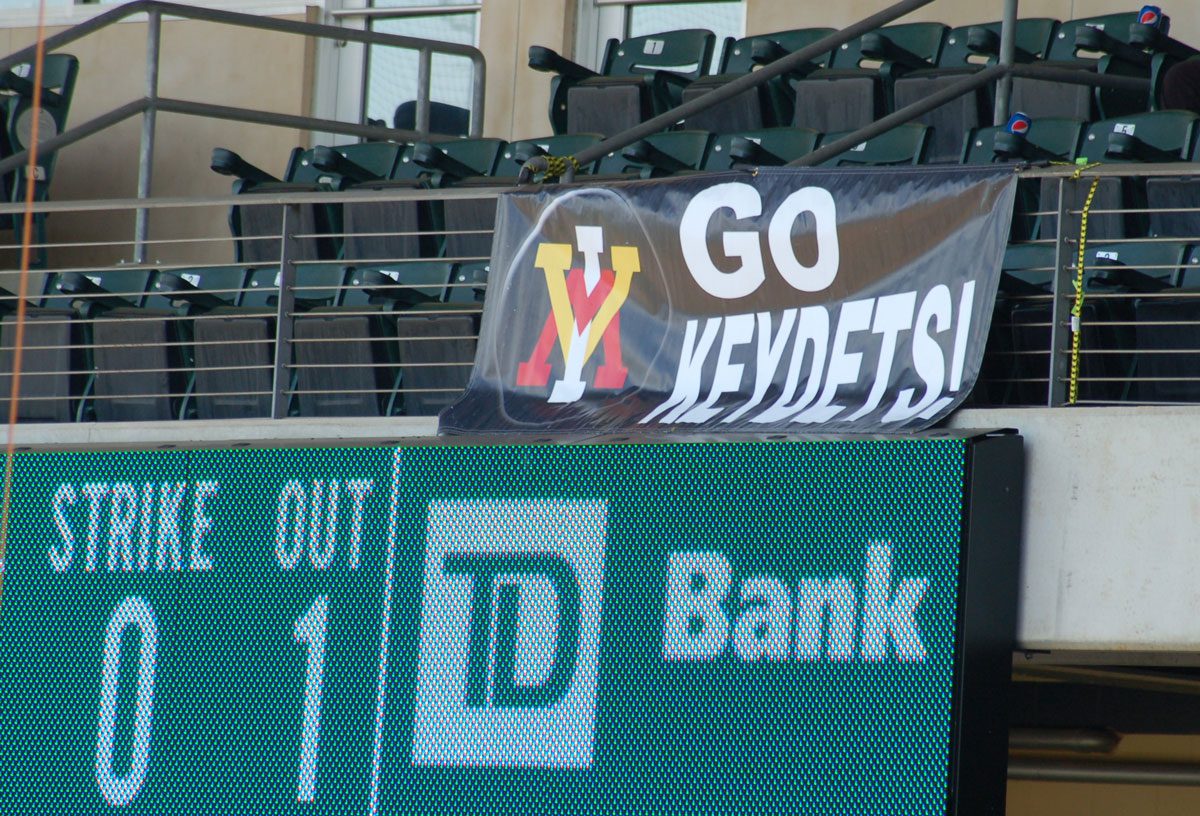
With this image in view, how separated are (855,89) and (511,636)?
12.4 ft

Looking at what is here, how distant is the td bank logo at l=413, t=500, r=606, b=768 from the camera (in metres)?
4.37

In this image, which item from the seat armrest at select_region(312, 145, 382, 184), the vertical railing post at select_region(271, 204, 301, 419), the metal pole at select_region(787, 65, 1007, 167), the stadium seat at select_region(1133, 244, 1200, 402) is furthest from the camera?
the seat armrest at select_region(312, 145, 382, 184)

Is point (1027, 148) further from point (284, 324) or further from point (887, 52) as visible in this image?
point (284, 324)

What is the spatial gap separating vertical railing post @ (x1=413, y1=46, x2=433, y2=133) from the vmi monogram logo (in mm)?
4081

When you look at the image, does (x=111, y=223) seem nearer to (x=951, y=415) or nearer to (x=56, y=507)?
(x=56, y=507)

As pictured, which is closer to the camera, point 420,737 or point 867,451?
point 867,451

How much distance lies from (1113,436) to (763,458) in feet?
2.56

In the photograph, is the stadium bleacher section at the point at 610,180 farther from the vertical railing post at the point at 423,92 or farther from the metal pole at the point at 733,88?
the vertical railing post at the point at 423,92

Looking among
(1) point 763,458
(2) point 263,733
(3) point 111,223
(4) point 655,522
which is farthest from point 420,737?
(3) point 111,223

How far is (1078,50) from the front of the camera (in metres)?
7.98

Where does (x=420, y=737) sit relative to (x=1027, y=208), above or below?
below

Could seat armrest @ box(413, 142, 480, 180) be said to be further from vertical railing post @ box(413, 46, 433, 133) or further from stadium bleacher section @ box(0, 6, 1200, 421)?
vertical railing post @ box(413, 46, 433, 133)

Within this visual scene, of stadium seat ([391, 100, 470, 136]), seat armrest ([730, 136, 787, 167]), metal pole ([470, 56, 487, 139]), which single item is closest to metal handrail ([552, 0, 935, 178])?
seat armrest ([730, 136, 787, 167])

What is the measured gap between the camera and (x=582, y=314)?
501 cm
